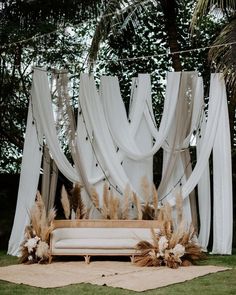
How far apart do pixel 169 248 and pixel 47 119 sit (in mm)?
2299

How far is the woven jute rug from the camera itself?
14.6ft

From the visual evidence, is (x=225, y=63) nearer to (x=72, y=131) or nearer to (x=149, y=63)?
(x=72, y=131)

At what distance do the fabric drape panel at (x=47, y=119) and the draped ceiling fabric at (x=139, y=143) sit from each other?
0.5 inches

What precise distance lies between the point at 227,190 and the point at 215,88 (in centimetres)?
133

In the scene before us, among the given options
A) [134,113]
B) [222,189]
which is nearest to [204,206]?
[222,189]

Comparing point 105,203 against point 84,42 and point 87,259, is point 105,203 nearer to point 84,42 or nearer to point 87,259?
point 87,259

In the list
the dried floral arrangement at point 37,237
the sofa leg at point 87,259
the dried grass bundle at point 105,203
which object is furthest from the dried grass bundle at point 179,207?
the dried floral arrangement at point 37,237

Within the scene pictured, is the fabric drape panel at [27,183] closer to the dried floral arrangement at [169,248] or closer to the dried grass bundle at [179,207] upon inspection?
the dried floral arrangement at [169,248]

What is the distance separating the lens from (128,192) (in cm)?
618

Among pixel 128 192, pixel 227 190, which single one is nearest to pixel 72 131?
pixel 128 192

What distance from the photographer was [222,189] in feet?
20.3

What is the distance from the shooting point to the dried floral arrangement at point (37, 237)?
564 cm

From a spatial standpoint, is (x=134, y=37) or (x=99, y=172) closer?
(x=99, y=172)

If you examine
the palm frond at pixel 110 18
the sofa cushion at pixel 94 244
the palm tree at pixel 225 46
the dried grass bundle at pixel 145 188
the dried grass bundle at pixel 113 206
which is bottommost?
the sofa cushion at pixel 94 244
